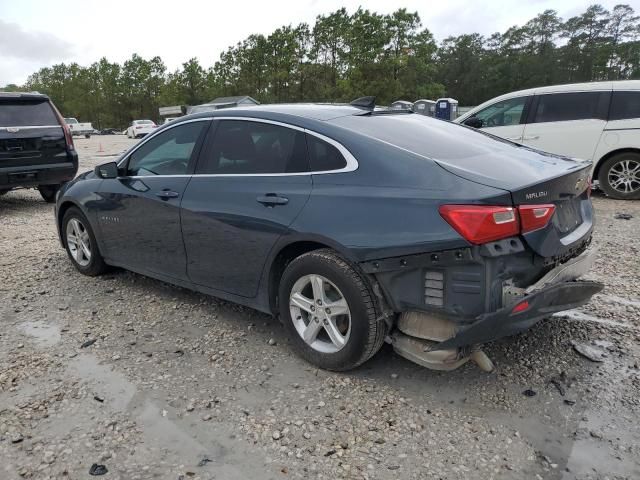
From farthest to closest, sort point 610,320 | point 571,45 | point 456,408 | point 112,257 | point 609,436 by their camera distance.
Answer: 1. point 571,45
2. point 112,257
3. point 610,320
4. point 456,408
5. point 609,436

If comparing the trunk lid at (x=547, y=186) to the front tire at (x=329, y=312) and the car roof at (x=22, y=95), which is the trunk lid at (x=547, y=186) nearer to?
the front tire at (x=329, y=312)

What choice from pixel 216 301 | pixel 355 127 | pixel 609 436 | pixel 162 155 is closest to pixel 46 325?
pixel 216 301

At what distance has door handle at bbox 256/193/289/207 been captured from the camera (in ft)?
10.3

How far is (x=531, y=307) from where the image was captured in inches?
102

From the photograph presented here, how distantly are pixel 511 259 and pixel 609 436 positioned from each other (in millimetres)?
972

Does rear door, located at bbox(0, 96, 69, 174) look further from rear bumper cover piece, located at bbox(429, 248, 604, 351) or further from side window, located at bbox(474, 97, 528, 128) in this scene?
rear bumper cover piece, located at bbox(429, 248, 604, 351)

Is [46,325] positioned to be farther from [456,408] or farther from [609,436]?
[609,436]

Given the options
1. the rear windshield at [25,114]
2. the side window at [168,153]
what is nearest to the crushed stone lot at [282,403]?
the side window at [168,153]

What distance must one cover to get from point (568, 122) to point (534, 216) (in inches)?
272

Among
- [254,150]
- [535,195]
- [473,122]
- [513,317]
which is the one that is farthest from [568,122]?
[513,317]

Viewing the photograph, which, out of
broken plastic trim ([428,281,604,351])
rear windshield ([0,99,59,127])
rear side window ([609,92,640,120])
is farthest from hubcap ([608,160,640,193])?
rear windshield ([0,99,59,127])

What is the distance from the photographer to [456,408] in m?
2.77

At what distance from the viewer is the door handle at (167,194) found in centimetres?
385

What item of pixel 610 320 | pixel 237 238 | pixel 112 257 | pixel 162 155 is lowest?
pixel 610 320
